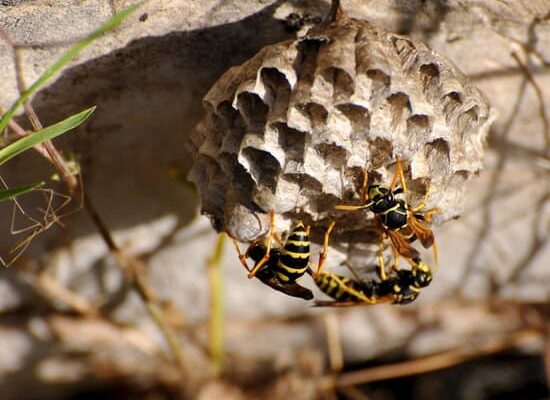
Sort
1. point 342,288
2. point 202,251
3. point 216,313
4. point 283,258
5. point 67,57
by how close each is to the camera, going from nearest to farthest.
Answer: point 67,57, point 283,258, point 342,288, point 202,251, point 216,313

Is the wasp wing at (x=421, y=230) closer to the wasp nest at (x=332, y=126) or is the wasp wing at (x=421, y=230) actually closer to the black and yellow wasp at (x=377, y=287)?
the wasp nest at (x=332, y=126)

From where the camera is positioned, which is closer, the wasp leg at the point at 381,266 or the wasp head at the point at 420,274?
the wasp leg at the point at 381,266

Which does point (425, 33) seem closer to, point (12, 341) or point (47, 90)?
point (47, 90)

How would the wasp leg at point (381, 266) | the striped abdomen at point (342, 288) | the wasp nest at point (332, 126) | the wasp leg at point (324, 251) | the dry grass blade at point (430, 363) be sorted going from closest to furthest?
the wasp nest at point (332, 126) < the wasp leg at point (324, 251) < the wasp leg at point (381, 266) < the striped abdomen at point (342, 288) < the dry grass blade at point (430, 363)

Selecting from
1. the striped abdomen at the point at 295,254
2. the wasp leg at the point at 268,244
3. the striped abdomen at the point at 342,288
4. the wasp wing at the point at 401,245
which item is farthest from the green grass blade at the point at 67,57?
the striped abdomen at the point at 342,288

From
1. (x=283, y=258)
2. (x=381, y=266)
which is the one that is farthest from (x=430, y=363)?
(x=283, y=258)

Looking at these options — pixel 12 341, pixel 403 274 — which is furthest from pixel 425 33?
pixel 12 341

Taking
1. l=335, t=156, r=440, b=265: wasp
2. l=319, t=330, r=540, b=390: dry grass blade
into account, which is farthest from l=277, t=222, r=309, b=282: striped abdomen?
l=319, t=330, r=540, b=390: dry grass blade

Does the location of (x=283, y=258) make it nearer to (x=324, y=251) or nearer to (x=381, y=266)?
(x=324, y=251)
